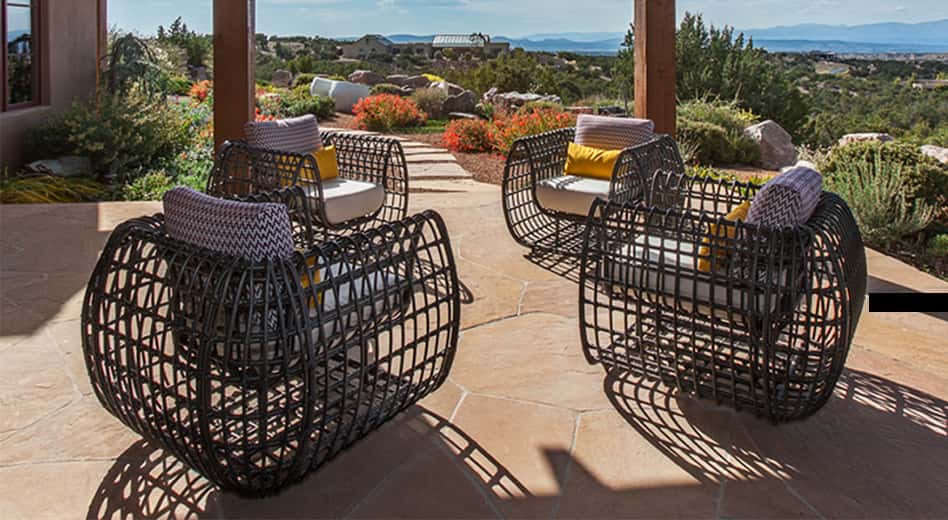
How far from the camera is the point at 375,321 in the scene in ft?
7.29

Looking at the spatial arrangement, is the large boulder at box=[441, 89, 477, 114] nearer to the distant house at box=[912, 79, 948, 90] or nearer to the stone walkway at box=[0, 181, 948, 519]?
the distant house at box=[912, 79, 948, 90]

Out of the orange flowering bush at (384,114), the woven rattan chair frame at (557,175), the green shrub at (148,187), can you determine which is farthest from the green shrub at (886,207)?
the orange flowering bush at (384,114)

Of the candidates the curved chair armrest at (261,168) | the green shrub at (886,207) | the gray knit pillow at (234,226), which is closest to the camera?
the gray knit pillow at (234,226)

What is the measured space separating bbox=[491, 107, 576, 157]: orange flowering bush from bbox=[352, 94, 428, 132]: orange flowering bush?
2940 mm

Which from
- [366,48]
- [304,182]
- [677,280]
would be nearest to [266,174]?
[304,182]

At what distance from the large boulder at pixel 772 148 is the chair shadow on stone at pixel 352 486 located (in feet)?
27.4

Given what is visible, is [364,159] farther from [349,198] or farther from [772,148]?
[772,148]

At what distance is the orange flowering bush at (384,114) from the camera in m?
12.3

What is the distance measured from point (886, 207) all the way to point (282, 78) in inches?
663

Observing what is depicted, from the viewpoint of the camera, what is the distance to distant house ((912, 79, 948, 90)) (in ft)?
50.8

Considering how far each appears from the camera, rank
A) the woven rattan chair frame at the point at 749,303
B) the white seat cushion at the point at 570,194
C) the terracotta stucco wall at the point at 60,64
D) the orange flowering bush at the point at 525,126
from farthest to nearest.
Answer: the orange flowering bush at the point at 525,126 < the terracotta stucco wall at the point at 60,64 < the white seat cushion at the point at 570,194 < the woven rattan chair frame at the point at 749,303

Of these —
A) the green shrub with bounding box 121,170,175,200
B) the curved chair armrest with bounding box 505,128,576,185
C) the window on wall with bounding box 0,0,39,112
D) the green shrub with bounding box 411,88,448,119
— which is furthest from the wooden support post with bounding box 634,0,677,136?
the green shrub with bounding box 411,88,448,119

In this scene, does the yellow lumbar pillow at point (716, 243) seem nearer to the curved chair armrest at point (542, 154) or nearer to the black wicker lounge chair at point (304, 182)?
the curved chair armrest at point (542, 154)

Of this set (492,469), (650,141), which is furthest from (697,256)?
(650,141)
